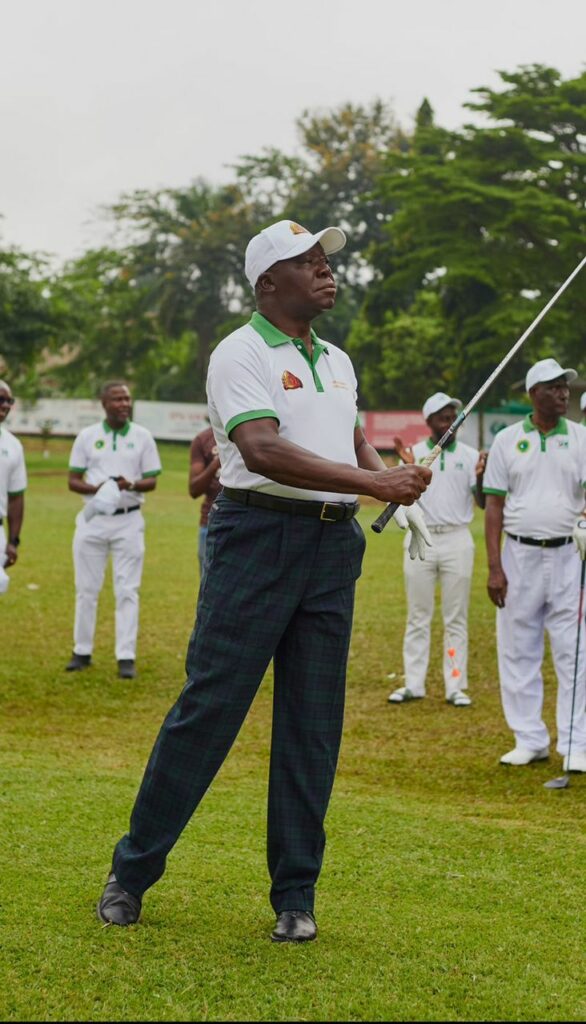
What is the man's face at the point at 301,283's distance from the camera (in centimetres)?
442

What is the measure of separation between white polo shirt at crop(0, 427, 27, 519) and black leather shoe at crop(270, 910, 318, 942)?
20.3ft

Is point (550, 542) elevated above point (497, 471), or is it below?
below

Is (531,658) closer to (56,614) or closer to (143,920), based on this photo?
(143,920)

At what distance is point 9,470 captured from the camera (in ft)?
33.1

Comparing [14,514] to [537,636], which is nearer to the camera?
[537,636]

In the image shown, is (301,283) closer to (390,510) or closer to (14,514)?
(390,510)

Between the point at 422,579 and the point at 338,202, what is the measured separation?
51308 millimetres

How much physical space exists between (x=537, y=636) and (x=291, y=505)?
440 centimetres

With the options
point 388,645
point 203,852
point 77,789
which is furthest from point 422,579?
point 203,852

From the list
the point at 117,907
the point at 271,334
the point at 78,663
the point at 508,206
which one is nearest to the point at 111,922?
the point at 117,907

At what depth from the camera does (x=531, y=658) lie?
834 centimetres

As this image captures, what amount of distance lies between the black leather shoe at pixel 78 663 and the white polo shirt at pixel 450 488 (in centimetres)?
338

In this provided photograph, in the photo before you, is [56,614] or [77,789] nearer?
[77,789]

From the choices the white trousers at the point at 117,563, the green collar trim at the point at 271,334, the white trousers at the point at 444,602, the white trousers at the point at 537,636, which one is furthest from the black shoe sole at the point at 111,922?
the white trousers at the point at 117,563
